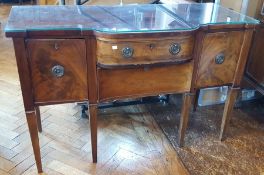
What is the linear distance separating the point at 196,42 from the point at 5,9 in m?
3.79

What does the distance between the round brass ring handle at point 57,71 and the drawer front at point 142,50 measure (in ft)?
0.55

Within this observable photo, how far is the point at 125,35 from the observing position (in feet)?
3.83

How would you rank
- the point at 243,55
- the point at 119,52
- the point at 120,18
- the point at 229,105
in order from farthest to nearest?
1. the point at 229,105
2. the point at 243,55
3. the point at 120,18
4. the point at 119,52

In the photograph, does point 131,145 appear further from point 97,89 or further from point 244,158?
point 244,158

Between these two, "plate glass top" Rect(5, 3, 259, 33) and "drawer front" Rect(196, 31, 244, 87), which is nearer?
"plate glass top" Rect(5, 3, 259, 33)

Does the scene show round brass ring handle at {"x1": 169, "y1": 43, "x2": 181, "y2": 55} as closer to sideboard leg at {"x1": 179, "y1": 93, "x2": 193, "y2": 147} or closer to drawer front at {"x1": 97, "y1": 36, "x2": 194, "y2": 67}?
drawer front at {"x1": 97, "y1": 36, "x2": 194, "y2": 67}

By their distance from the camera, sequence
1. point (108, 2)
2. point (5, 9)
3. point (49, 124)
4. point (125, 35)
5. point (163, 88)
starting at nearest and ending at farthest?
1. point (125, 35)
2. point (163, 88)
3. point (49, 124)
4. point (108, 2)
5. point (5, 9)

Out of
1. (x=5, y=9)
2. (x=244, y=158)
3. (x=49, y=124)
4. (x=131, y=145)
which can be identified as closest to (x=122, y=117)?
(x=131, y=145)

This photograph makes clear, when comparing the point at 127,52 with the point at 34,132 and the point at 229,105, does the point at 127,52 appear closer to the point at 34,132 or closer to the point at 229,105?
the point at 34,132

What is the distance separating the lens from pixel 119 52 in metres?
1.21

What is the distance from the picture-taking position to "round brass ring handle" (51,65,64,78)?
1.21 m

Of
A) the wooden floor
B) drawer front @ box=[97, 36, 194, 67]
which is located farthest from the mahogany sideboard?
the wooden floor

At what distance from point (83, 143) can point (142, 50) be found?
73 cm

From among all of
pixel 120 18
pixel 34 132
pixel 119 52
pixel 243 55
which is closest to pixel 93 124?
pixel 34 132
